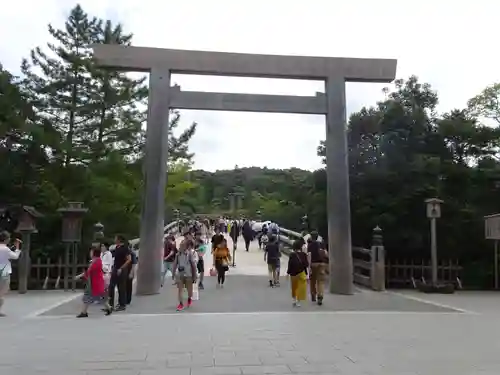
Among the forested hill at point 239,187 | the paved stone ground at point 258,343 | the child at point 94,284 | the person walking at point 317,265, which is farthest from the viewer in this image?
the forested hill at point 239,187

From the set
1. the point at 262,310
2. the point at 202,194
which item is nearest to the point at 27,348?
the point at 262,310

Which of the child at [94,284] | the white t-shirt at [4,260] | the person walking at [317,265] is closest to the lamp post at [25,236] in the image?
the white t-shirt at [4,260]

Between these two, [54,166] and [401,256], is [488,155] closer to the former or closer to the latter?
[401,256]

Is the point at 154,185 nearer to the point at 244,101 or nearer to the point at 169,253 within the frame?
the point at 169,253

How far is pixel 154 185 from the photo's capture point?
1366 centimetres

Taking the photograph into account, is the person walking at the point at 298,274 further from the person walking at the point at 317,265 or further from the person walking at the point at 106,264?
the person walking at the point at 106,264

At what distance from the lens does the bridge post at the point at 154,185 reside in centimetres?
1336

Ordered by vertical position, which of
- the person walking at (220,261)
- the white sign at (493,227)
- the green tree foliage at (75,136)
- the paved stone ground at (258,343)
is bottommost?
the paved stone ground at (258,343)

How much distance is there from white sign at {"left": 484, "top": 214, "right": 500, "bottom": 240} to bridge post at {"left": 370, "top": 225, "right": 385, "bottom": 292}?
299 cm

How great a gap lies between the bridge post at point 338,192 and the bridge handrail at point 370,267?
3.90 ft

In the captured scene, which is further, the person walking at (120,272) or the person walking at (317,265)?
the person walking at (317,265)

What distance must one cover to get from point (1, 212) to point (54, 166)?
2.08 metres

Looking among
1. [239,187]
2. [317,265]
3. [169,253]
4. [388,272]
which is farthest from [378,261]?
[239,187]

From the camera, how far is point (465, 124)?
1689 cm
